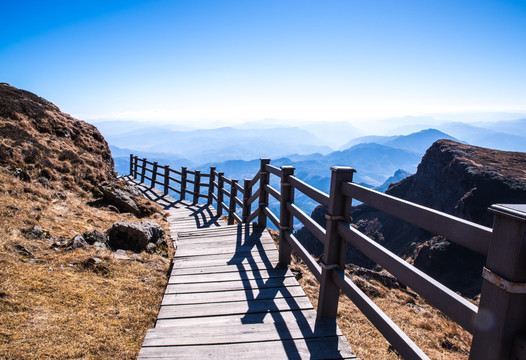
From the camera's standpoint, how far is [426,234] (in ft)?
114

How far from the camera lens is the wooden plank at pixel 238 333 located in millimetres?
2998

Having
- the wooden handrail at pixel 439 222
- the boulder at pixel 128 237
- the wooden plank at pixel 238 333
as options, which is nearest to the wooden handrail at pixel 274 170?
the wooden plank at pixel 238 333

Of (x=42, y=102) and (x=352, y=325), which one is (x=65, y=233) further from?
(x=42, y=102)

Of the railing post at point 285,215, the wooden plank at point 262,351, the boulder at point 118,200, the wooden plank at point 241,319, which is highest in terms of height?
the railing post at point 285,215

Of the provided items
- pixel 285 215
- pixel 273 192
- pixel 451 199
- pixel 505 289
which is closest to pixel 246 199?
pixel 273 192

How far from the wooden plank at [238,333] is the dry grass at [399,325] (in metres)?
1.14

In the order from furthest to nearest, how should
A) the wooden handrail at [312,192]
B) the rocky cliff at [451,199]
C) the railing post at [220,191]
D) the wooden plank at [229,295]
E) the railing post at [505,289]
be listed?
the rocky cliff at [451,199], the railing post at [220,191], the wooden plank at [229,295], the wooden handrail at [312,192], the railing post at [505,289]

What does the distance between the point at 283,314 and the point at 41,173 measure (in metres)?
9.44

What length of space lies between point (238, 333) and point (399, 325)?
3.35 meters

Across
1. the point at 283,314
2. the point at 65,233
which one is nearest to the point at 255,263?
the point at 283,314

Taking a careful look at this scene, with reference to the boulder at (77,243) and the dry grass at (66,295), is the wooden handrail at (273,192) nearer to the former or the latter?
the dry grass at (66,295)

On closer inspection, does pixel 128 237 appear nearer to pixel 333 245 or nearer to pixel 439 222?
pixel 333 245

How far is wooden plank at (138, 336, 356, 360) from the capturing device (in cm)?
279

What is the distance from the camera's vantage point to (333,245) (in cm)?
314
